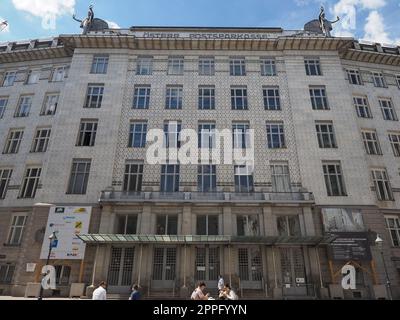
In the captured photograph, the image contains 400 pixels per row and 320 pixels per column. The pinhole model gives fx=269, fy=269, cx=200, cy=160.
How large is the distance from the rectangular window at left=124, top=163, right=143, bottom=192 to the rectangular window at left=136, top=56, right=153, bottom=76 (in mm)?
11093

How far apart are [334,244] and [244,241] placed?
742 cm

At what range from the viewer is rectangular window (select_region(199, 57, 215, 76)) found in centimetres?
3041

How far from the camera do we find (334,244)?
22062 mm

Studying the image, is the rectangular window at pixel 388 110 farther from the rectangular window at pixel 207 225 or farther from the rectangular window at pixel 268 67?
the rectangular window at pixel 207 225

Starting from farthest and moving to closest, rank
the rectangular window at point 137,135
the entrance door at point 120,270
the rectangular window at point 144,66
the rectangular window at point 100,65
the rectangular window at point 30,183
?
1. the rectangular window at point 144,66
2. the rectangular window at point 100,65
3. the rectangular window at point 137,135
4. the rectangular window at point 30,183
5. the entrance door at point 120,270

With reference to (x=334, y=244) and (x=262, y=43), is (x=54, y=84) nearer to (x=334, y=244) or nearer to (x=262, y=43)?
(x=262, y=43)

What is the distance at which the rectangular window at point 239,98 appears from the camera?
2862 centimetres

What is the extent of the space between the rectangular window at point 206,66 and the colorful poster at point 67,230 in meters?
18.7

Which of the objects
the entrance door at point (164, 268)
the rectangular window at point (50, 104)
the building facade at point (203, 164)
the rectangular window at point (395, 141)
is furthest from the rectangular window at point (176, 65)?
the rectangular window at point (395, 141)

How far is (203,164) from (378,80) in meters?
23.8

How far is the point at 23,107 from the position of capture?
30469mm

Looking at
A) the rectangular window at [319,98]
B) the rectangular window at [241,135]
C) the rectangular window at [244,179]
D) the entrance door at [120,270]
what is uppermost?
the rectangular window at [319,98]

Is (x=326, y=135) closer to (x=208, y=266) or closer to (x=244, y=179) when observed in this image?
(x=244, y=179)

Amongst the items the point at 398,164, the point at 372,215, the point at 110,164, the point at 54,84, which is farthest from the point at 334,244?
the point at 54,84
